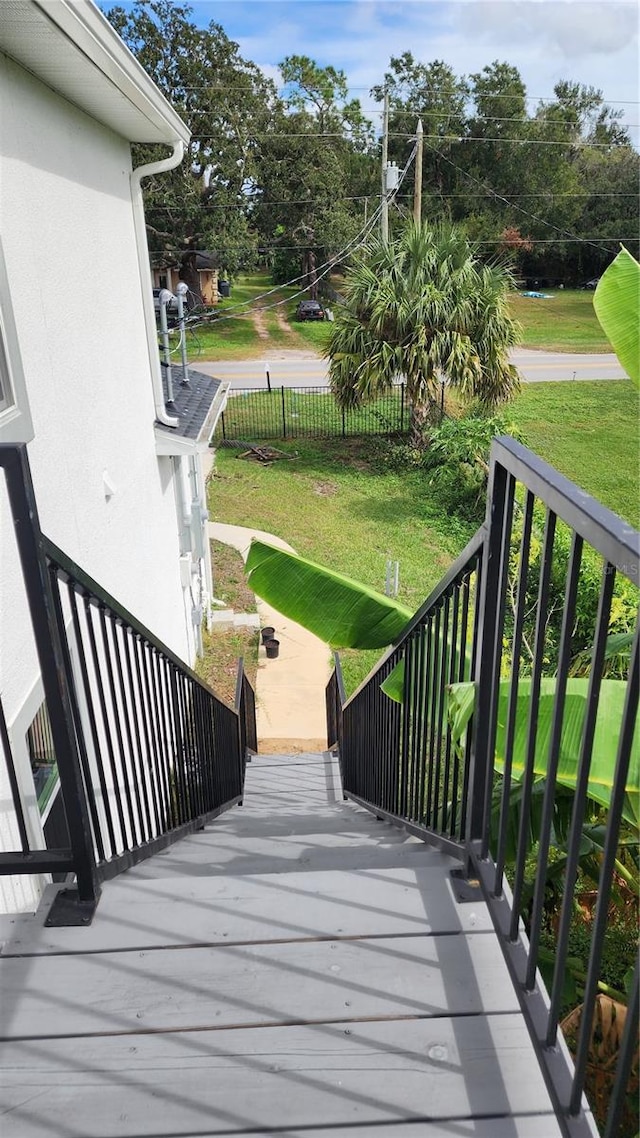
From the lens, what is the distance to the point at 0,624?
3.44m

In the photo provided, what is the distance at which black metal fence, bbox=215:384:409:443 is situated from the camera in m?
20.1

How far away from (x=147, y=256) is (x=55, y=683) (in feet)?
21.5

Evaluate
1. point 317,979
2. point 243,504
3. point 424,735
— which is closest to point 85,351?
point 424,735

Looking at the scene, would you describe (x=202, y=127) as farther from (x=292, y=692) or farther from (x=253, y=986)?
(x=253, y=986)

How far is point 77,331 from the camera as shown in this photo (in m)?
5.17

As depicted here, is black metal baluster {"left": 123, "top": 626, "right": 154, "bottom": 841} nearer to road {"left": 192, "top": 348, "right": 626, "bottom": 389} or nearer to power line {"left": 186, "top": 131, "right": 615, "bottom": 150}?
road {"left": 192, "top": 348, "right": 626, "bottom": 389}

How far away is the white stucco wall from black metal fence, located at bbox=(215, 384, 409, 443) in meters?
12.7

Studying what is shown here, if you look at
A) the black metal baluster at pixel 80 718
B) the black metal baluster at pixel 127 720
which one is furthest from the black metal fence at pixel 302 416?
the black metal baluster at pixel 80 718

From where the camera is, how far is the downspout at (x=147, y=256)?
6.69m

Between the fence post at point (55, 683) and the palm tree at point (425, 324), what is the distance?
14.4 meters

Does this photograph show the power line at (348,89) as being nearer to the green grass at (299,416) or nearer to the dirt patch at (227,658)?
the green grass at (299,416)

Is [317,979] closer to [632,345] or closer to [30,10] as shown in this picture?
[632,345]

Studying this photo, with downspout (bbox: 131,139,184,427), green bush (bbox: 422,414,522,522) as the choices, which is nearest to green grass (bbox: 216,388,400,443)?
green bush (bbox: 422,414,522,522)

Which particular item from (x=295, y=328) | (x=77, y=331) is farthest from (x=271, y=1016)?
(x=295, y=328)
